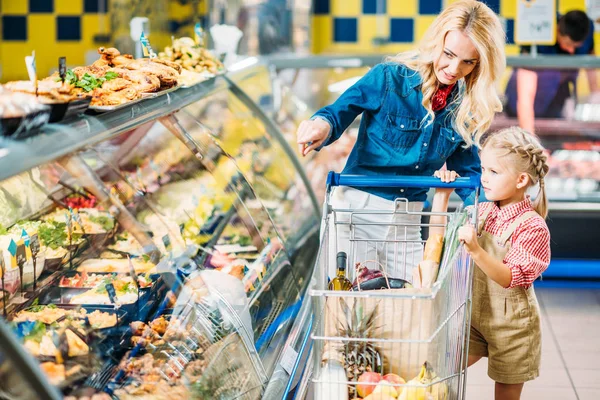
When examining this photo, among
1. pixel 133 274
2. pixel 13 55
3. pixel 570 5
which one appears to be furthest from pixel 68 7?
pixel 133 274

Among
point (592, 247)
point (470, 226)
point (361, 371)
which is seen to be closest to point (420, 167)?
point (470, 226)

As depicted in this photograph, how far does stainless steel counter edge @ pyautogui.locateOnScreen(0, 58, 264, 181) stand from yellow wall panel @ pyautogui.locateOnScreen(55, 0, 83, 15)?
554cm

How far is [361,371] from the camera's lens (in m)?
2.08

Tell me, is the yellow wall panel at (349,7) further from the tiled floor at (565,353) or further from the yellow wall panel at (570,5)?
the tiled floor at (565,353)

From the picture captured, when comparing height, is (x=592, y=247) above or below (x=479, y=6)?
below

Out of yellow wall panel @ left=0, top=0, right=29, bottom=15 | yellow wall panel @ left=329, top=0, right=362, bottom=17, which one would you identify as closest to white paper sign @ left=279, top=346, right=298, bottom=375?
yellow wall panel @ left=329, top=0, right=362, bottom=17

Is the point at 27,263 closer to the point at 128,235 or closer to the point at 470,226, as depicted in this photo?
the point at 128,235

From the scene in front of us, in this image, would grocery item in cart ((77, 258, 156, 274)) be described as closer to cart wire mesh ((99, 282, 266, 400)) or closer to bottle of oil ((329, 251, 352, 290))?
cart wire mesh ((99, 282, 266, 400))

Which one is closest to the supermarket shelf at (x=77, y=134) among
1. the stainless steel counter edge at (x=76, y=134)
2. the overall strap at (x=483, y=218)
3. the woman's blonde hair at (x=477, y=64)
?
the stainless steel counter edge at (x=76, y=134)

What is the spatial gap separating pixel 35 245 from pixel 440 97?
1.41 metres

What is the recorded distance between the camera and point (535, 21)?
576 cm

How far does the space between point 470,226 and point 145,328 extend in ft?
3.16

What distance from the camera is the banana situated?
2018mm

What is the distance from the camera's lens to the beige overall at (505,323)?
8.70ft
